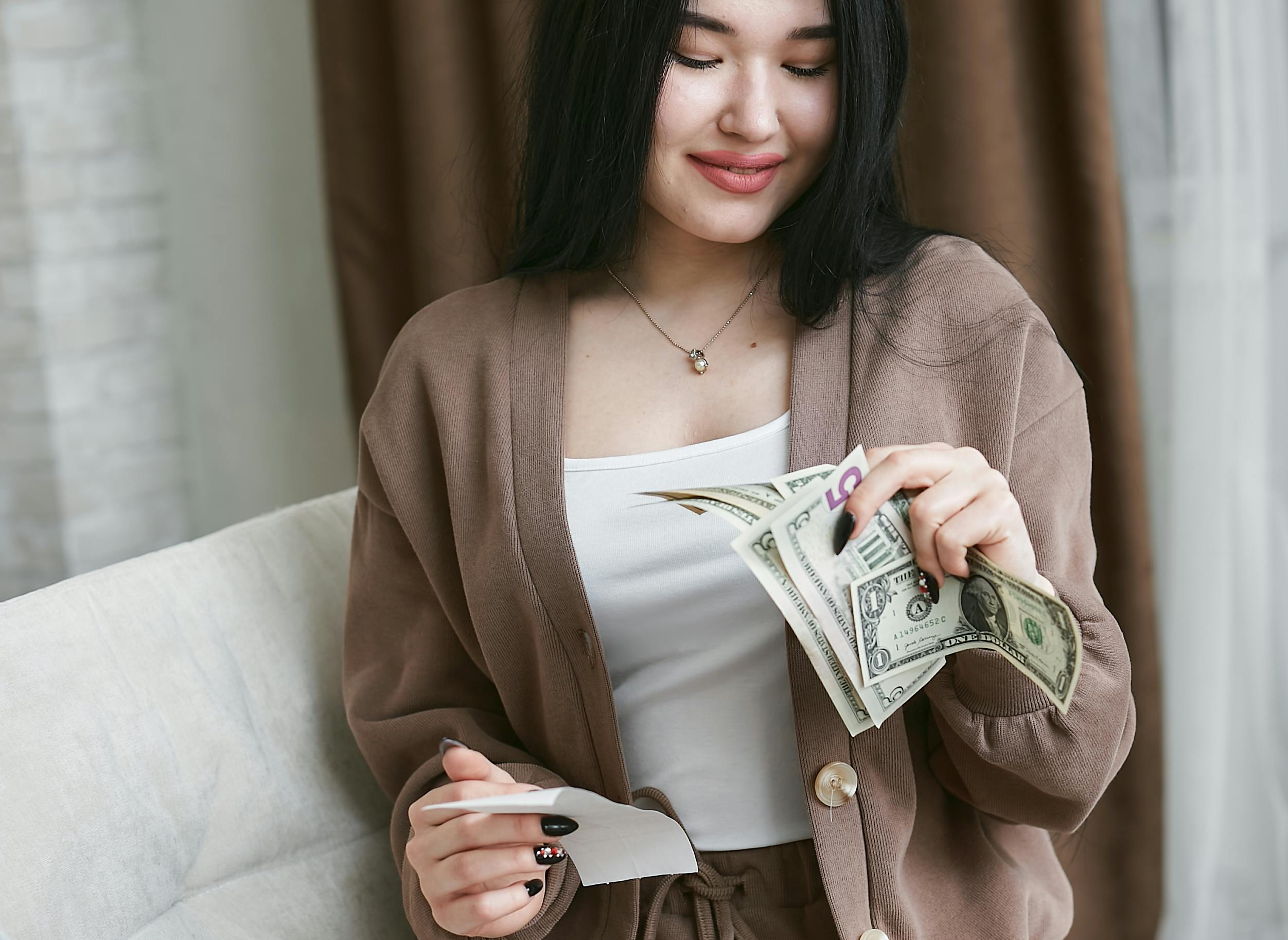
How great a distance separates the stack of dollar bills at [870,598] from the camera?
0.87 metres

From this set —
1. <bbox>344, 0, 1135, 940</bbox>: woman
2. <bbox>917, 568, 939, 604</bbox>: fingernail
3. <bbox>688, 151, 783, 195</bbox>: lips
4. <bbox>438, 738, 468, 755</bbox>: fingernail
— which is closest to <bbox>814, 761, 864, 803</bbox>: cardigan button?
<bbox>344, 0, 1135, 940</bbox>: woman

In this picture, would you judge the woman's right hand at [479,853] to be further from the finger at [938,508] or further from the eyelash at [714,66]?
the eyelash at [714,66]

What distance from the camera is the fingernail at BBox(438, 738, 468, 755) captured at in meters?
1.05

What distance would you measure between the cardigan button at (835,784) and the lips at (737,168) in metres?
0.56

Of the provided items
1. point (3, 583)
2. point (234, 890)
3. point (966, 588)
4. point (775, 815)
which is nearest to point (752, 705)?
point (775, 815)

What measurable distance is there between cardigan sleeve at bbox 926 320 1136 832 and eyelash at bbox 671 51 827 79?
1.11 ft

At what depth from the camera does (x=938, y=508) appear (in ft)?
3.01

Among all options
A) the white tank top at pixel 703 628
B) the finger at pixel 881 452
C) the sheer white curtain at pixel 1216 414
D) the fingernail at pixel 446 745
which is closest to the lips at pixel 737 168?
the white tank top at pixel 703 628

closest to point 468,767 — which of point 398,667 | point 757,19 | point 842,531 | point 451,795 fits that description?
point 451,795

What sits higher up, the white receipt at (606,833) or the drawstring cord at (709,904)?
the white receipt at (606,833)

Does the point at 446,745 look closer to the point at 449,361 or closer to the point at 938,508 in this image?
the point at 449,361

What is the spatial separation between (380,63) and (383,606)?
1.18 m

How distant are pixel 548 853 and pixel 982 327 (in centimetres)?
64

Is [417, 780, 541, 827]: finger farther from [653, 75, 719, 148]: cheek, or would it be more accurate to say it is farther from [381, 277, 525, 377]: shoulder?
[653, 75, 719, 148]: cheek
